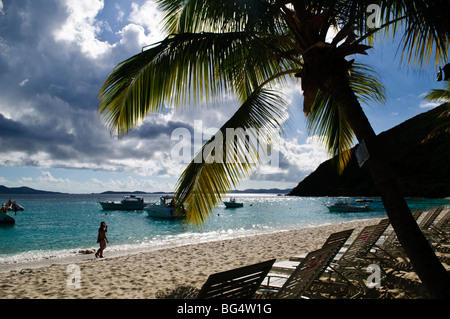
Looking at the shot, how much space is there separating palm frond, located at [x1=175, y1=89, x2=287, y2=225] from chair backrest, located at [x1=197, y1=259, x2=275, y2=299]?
129cm

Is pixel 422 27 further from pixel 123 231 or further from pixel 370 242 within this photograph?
pixel 123 231

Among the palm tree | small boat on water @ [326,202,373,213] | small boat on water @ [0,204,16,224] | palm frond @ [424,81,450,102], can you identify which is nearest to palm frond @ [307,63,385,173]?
the palm tree

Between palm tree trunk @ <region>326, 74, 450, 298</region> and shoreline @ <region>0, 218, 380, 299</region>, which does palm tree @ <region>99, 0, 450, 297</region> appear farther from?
shoreline @ <region>0, 218, 380, 299</region>

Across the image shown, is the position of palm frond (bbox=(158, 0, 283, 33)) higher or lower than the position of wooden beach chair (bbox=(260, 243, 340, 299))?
higher

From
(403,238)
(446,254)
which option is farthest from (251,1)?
(446,254)

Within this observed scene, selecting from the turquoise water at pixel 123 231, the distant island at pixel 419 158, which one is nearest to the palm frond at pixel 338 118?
the turquoise water at pixel 123 231

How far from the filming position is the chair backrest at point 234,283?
206cm

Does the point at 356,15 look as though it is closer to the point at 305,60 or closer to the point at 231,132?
the point at 305,60

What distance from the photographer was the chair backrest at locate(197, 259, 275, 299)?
206cm

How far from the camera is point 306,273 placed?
9.52ft

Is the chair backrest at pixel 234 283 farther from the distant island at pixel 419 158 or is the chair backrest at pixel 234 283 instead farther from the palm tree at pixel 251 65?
the distant island at pixel 419 158

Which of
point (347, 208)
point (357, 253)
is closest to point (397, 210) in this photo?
point (357, 253)

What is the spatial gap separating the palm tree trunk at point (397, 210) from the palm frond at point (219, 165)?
4.22 ft

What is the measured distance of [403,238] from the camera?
2.53 metres
